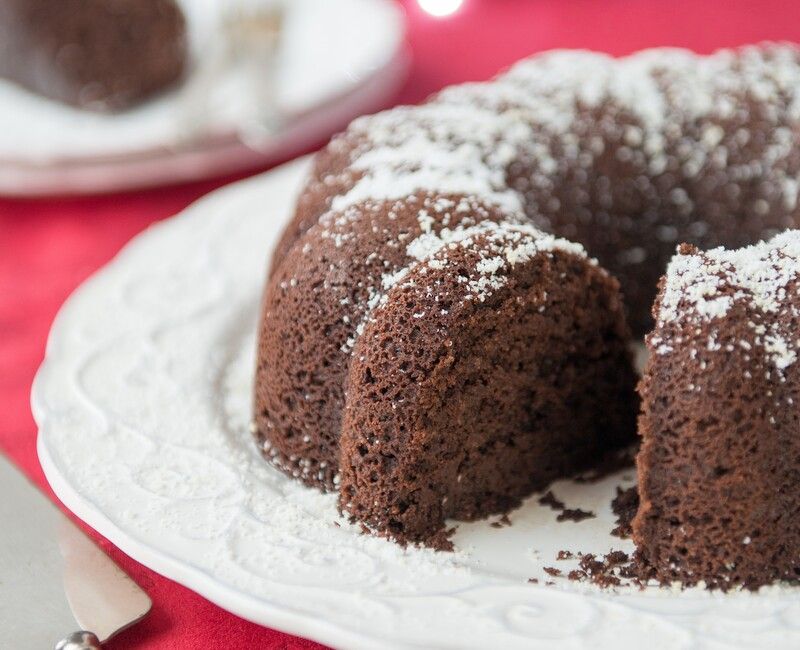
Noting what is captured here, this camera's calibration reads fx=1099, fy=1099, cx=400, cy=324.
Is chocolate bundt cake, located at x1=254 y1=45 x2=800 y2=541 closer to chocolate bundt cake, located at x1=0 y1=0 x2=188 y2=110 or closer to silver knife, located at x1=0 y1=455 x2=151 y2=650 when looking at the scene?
silver knife, located at x1=0 y1=455 x2=151 y2=650

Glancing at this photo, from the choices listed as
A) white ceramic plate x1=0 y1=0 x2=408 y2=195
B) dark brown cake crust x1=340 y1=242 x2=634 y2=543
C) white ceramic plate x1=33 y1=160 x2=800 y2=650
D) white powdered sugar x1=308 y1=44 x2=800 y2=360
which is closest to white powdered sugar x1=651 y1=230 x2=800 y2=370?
dark brown cake crust x1=340 y1=242 x2=634 y2=543

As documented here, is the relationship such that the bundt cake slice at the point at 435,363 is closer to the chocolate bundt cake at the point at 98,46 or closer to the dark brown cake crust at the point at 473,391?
the dark brown cake crust at the point at 473,391

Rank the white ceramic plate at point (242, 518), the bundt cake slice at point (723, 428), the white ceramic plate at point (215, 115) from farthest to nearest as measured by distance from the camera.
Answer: the white ceramic plate at point (215, 115) < the bundt cake slice at point (723, 428) < the white ceramic plate at point (242, 518)

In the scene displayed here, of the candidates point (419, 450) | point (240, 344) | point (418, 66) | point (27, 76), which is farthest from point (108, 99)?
point (419, 450)

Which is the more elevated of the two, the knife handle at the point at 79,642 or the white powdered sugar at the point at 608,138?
the white powdered sugar at the point at 608,138

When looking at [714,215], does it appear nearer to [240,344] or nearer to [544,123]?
[544,123]

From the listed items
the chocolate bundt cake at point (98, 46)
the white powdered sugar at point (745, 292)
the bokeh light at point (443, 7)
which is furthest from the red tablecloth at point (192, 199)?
the white powdered sugar at point (745, 292)
